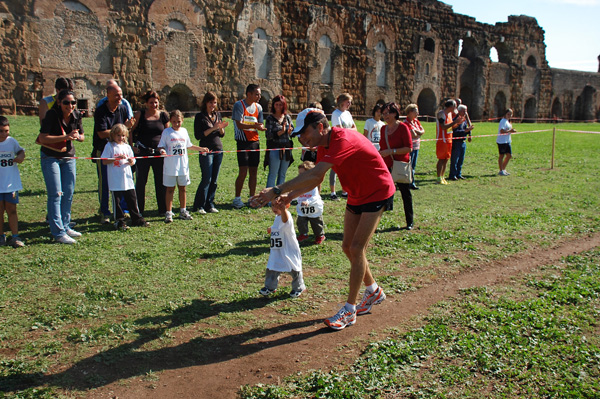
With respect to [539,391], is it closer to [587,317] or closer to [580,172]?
[587,317]

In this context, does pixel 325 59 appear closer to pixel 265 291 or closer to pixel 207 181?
pixel 207 181

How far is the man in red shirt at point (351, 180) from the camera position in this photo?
4297 millimetres

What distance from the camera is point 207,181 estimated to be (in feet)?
28.7

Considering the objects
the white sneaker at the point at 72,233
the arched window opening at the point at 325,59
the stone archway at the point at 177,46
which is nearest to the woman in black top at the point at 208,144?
the white sneaker at the point at 72,233

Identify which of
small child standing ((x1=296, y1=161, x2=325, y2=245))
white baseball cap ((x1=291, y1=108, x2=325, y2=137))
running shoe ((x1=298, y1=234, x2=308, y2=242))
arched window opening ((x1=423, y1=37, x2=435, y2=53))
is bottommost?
running shoe ((x1=298, y1=234, x2=308, y2=242))

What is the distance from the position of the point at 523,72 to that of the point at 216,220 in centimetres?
4033

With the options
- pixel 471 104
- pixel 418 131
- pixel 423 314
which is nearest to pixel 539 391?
pixel 423 314

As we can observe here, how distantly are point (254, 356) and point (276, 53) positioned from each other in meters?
24.4

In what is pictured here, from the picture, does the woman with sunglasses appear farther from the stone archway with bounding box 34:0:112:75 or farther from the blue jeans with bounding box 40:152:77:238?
the stone archway with bounding box 34:0:112:75

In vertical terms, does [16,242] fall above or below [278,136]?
below

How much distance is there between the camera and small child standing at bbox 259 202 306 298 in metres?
5.15

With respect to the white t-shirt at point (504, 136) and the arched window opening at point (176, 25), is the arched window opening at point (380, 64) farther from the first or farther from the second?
the white t-shirt at point (504, 136)

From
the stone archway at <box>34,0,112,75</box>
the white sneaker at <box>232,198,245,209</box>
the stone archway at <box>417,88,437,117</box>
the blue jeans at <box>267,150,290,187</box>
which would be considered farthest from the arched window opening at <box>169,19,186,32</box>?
the stone archway at <box>417,88,437,117</box>

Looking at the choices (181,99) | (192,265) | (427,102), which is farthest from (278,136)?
(427,102)
